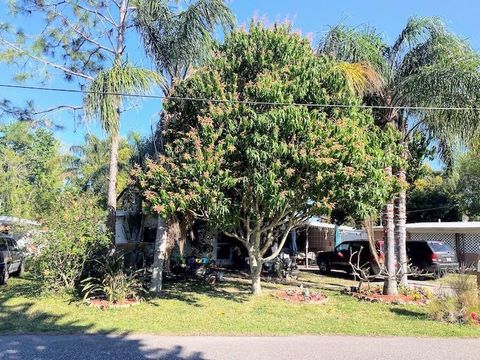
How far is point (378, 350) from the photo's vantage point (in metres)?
6.57

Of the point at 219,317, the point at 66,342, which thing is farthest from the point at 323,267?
the point at 66,342

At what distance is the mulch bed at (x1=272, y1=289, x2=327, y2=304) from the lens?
10.7 meters

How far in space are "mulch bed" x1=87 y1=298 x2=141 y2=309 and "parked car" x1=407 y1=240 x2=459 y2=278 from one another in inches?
436

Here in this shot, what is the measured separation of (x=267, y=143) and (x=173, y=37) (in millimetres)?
5297

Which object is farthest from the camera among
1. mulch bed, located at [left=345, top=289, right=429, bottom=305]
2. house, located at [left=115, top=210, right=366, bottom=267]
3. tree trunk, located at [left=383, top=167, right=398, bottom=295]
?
house, located at [left=115, top=210, right=366, bottom=267]

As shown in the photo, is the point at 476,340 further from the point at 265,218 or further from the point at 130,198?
the point at 130,198

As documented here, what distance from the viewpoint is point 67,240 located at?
10562 millimetres

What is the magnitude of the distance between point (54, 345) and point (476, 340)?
6.84 meters

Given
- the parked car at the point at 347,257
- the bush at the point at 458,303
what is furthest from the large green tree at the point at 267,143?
the parked car at the point at 347,257

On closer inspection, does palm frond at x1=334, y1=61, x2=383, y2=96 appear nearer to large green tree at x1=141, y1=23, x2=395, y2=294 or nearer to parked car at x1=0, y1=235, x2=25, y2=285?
large green tree at x1=141, y1=23, x2=395, y2=294

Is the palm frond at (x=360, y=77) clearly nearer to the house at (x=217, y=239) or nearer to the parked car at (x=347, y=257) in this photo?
the house at (x=217, y=239)

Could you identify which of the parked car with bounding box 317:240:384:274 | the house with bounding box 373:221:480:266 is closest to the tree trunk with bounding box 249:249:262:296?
the parked car with bounding box 317:240:384:274

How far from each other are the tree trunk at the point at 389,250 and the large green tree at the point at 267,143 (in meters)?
2.00

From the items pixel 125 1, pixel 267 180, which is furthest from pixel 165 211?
pixel 125 1
